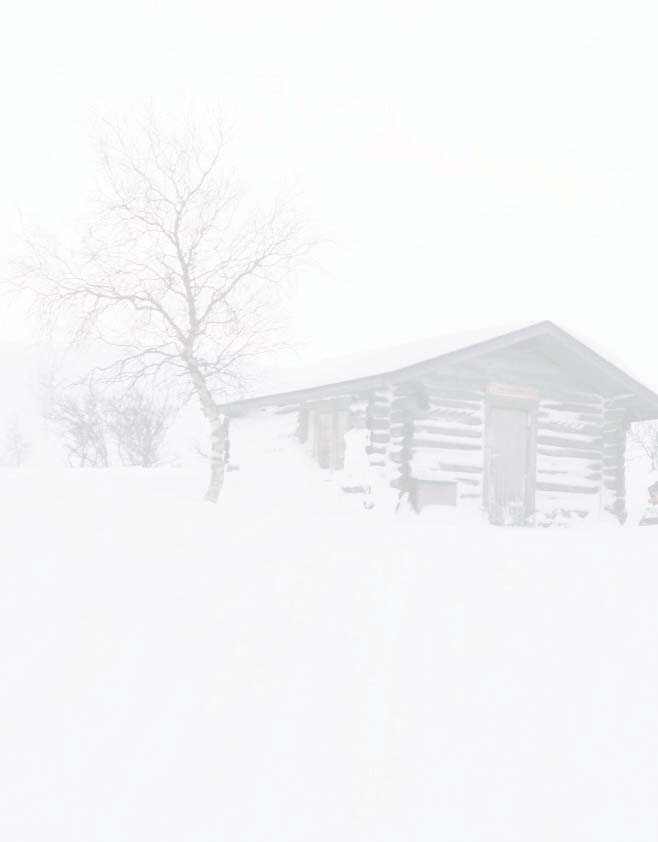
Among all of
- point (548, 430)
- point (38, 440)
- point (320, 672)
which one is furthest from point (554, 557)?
point (38, 440)

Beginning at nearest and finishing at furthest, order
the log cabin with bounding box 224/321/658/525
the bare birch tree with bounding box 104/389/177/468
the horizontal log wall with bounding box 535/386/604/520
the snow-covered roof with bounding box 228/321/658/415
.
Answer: the snow-covered roof with bounding box 228/321/658/415 < the log cabin with bounding box 224/321/658/525 < the horizontal log wall with bounding box 535/386/604/520 < the bare birch tree with bounding box 104/389/177/468

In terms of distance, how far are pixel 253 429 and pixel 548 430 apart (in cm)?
680

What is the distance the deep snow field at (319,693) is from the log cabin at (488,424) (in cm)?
648

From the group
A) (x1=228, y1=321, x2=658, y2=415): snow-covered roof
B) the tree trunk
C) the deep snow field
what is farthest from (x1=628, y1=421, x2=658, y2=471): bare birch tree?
the deep snow field

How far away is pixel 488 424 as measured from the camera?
58.6ft

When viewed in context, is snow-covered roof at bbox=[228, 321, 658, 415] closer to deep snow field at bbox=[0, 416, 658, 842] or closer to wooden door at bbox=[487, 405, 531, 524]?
wooden door at bbox=[487, 405, 531, 524]

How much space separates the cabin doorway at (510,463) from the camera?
58.6ft

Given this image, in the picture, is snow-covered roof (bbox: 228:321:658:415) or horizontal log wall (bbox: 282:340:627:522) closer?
snow-covered roof (bbox: 228:321:658:415)

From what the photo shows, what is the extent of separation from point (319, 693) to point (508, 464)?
12.7 meters

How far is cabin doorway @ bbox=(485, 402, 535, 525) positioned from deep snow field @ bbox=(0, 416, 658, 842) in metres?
7.20

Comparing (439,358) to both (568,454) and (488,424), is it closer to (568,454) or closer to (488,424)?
→ (488,424)

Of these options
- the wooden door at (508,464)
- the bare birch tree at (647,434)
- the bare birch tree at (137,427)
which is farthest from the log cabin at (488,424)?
the bare birch tree at (647,434)

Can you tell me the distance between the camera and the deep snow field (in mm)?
4484

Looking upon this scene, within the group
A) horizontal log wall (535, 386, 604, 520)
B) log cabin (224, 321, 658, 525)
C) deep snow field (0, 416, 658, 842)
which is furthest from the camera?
horizontal log wall (535, 386, 604, 520)
